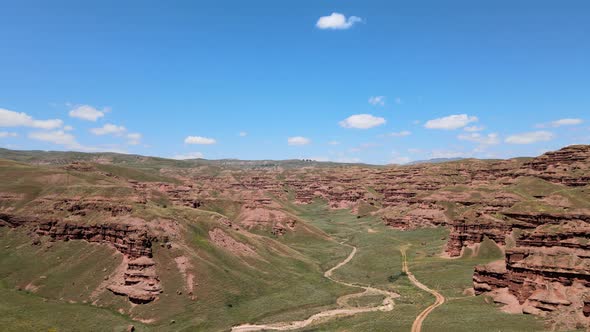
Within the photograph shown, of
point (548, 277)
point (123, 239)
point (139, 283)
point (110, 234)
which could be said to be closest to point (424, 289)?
point (548, 277)

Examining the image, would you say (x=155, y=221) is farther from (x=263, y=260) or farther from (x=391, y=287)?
(x=391, y=287)

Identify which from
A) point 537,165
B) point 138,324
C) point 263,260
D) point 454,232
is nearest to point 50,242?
point 138,324

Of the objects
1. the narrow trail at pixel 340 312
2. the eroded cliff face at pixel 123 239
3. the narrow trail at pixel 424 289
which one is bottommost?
the narrow trail at pixel 340 312

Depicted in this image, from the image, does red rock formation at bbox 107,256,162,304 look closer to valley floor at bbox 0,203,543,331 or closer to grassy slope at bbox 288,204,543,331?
valley floor at bbox 0,203,543,331

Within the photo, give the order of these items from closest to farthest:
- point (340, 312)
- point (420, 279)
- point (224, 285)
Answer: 1. point (340, 312)
2. point (224, 285)
3. point (420, 279)

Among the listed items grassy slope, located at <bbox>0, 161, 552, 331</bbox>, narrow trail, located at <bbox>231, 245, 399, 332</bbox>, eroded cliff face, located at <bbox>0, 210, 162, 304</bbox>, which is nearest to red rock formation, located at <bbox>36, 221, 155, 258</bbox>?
eroded cliff face, located at <bbox>0, 210, 162, 304</bbox>

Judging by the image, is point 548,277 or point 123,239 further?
point 123,239

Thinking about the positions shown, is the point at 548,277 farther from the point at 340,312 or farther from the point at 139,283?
the point at 139,283

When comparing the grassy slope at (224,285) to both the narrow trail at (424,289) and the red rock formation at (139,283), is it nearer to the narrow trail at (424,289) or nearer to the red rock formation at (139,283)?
the narrow trail at (424,289)

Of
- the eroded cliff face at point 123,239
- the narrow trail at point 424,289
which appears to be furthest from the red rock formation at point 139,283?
the narrow trail at point 424,289

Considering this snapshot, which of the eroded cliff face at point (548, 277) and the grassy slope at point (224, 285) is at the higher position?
the eroded cliff face at point (548, 277)

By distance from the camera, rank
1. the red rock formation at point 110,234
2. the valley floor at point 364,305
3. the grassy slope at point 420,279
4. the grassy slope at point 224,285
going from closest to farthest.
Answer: the grassy slope at point 420,279
the valley floor at point 364,305
the grassy slope at point 224,285
the red rock formation at point 110,234

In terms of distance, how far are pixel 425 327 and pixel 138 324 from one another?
150ft

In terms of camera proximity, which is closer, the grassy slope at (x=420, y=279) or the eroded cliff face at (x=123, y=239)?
the grassy slope at (x=420, y=279)
